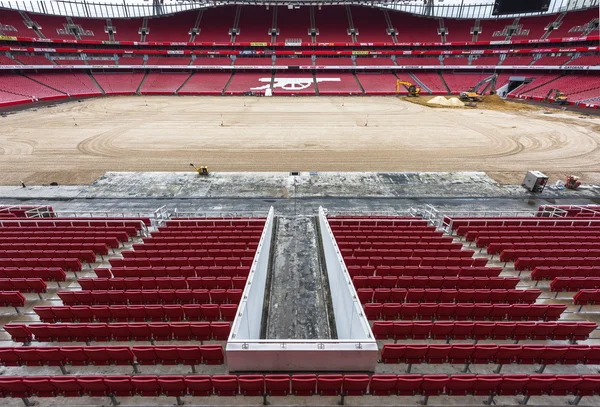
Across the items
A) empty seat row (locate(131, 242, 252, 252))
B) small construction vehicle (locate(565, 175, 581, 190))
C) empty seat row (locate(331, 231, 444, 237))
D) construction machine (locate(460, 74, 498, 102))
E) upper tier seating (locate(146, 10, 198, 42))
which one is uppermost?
upper tier seating (locate(146, 10, 198, 42))

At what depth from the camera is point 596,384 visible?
17.5 ft

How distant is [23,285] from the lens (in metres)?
8.32

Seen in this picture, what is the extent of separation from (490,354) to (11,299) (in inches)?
459

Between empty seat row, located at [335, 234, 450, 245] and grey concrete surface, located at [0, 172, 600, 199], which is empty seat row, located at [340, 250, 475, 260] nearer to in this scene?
empty seat row, located at [335, 234, 450, 245]

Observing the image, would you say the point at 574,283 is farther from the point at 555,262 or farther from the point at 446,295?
the point at 446,295

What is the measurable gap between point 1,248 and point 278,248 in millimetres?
9924

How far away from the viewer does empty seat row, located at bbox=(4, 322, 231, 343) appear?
6566mm

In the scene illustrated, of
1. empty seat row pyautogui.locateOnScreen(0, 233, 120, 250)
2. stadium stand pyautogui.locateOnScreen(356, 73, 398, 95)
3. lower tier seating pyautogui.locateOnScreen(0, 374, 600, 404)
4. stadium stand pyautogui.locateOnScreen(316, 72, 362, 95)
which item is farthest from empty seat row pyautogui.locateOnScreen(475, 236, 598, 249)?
stadium stand pyautogui.locateOnScreen(356, 73, 398, 95)

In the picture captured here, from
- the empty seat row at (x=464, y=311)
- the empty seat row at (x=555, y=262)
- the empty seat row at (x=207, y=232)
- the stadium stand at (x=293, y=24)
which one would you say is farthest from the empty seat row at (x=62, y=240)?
the stadium stand at (x=293, y=24)

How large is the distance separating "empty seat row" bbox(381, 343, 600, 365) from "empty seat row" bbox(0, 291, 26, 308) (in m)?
9.24

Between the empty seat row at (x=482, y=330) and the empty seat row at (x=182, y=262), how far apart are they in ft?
15.9

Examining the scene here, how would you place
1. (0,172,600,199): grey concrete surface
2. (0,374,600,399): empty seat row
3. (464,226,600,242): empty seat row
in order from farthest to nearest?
(0,172,600,199): grey concrete surface, (464,226,600,242): empty seat row, (0,374,600,399): empty seat row

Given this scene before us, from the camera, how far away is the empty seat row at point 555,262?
31.2 ft

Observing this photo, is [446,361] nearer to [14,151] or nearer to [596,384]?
[596,384]
